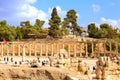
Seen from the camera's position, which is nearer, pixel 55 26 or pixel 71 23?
pixel 55 26

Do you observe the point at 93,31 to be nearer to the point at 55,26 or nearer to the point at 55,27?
the point at 55,27

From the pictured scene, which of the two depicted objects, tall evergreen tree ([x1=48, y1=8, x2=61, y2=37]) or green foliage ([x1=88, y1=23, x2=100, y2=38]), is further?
green foliage ([x1=88, y1=23, x2=100, y2=38])

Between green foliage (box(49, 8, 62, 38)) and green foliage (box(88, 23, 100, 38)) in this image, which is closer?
green foliage (box(49, 8, 62, 38))

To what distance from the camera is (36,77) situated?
16500 mm

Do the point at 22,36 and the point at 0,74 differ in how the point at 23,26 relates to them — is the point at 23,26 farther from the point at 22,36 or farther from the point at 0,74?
the point at 0,74

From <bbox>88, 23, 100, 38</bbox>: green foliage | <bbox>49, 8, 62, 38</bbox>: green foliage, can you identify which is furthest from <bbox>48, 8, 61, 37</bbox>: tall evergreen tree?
<bbox>88, 23, 100, 38</bbox>: green foliage

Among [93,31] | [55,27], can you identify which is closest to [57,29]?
[55,27]

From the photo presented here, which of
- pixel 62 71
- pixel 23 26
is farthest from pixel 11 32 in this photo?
pixel 62 71

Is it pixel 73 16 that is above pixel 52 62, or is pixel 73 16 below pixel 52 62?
above

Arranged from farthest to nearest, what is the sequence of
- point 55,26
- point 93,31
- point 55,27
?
point 93,31 < point 55,27 < point 55,26

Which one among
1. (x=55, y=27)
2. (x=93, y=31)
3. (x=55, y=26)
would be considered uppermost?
(x=55, y=26)

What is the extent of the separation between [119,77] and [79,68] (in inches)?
111

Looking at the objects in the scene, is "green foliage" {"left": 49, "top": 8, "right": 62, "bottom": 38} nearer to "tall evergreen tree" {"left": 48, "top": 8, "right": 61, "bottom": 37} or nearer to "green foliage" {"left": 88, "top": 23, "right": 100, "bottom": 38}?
"tall evergreen tree" {"left": 48, "top": 8, "right": 61, "bottom": 37}

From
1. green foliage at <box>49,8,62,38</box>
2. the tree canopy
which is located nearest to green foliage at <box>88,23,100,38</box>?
the tree canopy
